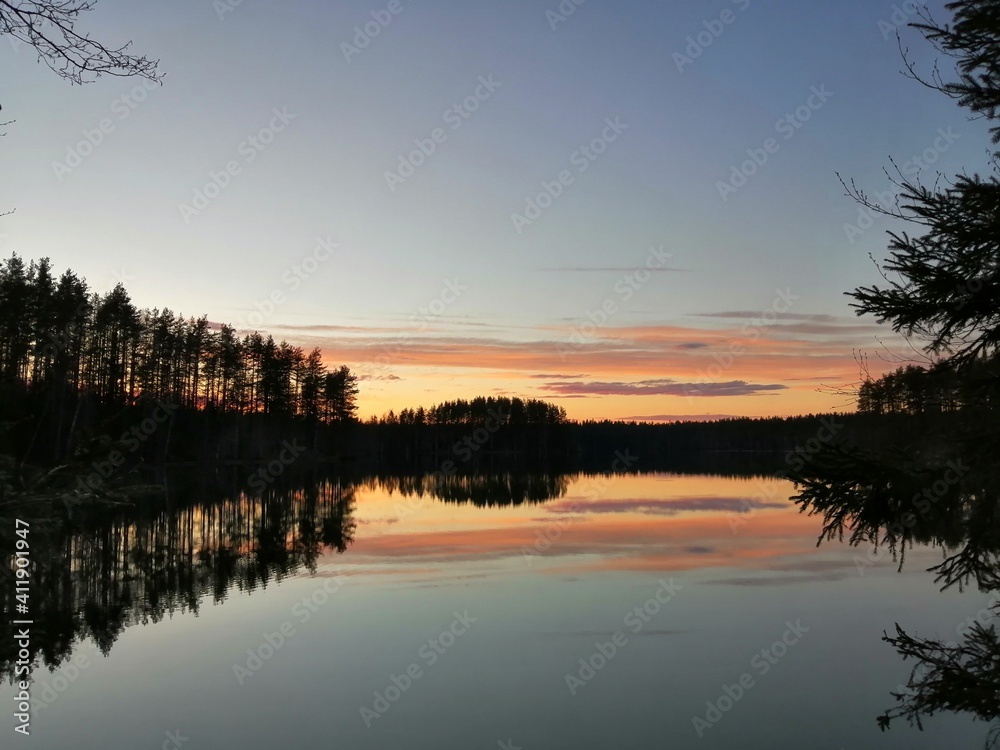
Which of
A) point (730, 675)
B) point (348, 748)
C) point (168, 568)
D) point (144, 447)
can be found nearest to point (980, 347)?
point (730, 675)

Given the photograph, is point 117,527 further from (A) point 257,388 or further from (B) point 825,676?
(A) point 257,388

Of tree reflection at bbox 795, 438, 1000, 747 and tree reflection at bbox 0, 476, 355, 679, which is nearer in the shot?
tree reflection at bbox 795, 438, 1000, 747

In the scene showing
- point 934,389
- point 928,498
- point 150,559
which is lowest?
point 150,559

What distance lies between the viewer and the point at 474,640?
50.5ft

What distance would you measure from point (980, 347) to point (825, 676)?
7659 millimetres

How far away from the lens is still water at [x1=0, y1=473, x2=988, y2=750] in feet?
36.5

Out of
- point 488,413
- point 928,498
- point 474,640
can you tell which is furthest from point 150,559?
point 488,413

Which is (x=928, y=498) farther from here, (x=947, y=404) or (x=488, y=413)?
(x=488, y=413)

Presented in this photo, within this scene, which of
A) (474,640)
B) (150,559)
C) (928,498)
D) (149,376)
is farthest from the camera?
(149,376)

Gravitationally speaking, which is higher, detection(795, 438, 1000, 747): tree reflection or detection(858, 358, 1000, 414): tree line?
detection(858, 358, 1000, 414): tree line

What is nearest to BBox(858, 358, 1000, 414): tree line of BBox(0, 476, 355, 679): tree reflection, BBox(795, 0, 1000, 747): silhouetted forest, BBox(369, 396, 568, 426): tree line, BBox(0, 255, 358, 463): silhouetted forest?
BBox(795, 0, 1000, 747): silhouetted forest

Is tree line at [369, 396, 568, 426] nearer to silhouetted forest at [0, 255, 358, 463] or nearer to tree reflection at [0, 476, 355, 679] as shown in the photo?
silhouetted forest at [0, 255, 358, 463]

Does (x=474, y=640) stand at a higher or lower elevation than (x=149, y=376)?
lower

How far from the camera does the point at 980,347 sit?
7965 millimetres
